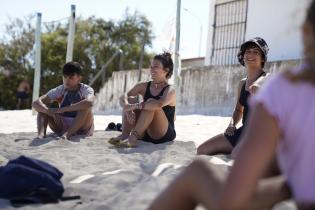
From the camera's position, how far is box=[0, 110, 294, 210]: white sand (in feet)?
10.5

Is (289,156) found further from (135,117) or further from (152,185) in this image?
(135,117)

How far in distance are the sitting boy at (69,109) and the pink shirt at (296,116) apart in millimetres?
4916

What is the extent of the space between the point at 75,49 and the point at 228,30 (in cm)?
1355

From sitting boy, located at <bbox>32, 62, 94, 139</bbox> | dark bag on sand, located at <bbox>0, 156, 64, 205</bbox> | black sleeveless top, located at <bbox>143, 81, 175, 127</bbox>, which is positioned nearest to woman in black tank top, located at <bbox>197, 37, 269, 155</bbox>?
black sleeveless top, located at <bbox>143, 81, 175, 127</bbox>

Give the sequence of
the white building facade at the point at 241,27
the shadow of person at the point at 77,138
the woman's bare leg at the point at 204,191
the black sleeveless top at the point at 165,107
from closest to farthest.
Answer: the woman's bare leg at the point at 204,191, the black sleeveless top at the point at 165,107, the shadow of person at the point at 77,138, the white building facade at the point at 241,27

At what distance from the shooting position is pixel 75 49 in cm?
2644

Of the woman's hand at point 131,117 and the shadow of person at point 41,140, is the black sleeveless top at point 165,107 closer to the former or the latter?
the woman's hand at point 131,117

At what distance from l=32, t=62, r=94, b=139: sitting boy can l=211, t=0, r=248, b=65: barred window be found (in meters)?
8.03

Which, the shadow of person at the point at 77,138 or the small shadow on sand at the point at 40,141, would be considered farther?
the shadow of person at the point at 77,138

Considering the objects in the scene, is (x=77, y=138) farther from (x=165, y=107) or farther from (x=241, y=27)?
(x=241, y=27)

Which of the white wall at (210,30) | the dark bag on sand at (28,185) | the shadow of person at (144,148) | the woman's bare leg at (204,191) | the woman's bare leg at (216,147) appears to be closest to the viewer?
the woman's bare leg at (204,191)

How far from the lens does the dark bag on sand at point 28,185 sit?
10.4ft

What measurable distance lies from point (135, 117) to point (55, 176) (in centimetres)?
260

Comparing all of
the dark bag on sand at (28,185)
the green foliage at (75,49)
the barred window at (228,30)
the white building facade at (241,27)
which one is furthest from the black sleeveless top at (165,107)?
the green foliage at (75,49)
